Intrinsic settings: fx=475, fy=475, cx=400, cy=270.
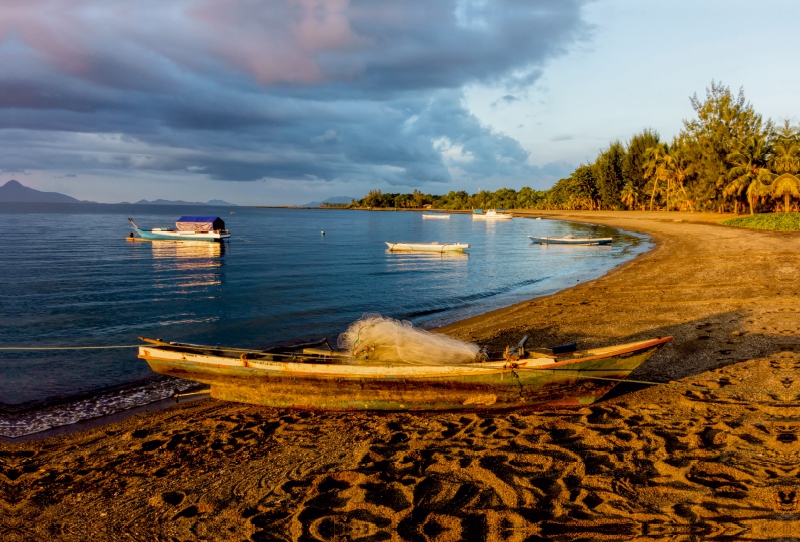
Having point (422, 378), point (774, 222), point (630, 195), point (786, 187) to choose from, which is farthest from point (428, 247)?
point (630, 195)

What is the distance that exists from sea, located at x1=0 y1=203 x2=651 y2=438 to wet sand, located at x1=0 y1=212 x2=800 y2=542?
3.05m

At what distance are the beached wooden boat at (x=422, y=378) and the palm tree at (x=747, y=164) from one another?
2030 inches

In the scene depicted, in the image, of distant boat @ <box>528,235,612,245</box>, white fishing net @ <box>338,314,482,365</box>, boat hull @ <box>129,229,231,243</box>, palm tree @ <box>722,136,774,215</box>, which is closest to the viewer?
white fishing net @ <box>338,314,482,365</box>

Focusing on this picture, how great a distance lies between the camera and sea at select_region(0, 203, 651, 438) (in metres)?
10.7

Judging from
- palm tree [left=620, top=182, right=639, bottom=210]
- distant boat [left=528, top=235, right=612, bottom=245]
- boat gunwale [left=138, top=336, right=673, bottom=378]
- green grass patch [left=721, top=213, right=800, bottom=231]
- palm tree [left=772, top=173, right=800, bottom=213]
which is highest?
palm tree [left=620, top=182, right=639, bottom=210]

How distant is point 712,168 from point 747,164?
4.90 meters

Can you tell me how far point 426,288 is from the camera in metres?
24.2

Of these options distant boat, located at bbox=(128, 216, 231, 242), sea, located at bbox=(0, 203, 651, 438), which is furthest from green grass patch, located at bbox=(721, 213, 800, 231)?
distant boat, located at bbox=(128, 216, 231, 242)

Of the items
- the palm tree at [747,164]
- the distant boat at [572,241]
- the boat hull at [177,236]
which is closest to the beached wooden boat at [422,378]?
the distant boat at [572,241]

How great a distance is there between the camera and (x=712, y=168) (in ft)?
178

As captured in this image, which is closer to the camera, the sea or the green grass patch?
the sea

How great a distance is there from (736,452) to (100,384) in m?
12.0

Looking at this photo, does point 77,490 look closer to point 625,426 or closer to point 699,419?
point 625,426

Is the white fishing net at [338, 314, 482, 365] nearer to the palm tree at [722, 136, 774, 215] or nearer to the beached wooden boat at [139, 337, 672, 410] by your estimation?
the beached wooden boat at [139, 337, 672, 410]
